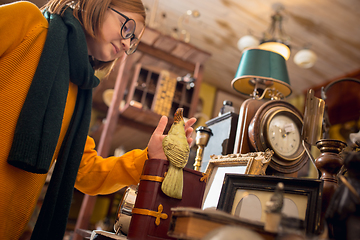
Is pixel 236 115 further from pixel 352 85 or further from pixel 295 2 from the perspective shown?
pixel 352 85

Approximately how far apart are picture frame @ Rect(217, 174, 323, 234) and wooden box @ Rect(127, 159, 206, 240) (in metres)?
0.12

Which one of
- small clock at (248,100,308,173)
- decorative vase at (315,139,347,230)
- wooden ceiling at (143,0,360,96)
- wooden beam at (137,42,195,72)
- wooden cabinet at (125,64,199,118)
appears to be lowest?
decorative vase at (315,139,347,230)

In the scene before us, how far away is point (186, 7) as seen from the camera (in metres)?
4.36

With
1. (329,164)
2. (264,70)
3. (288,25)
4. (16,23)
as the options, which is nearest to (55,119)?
(16,23)

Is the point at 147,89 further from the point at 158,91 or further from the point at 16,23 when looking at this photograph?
the point at 16,23

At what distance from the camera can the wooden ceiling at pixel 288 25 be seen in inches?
156

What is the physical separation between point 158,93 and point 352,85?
3.49 m

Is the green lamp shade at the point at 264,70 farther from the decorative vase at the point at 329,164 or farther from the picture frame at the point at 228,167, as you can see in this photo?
the decorative vase at the point at 329,164

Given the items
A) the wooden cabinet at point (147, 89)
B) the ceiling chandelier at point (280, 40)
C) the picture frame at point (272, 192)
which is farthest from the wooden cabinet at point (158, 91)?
the picture frame at point (272, 192)

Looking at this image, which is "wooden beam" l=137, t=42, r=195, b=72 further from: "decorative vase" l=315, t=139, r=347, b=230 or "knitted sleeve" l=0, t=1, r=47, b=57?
"decorative vase" l=315, t=139, r=347, b=230

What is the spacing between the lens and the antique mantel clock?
3.78 feet

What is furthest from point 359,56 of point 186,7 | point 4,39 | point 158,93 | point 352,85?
point 4,39

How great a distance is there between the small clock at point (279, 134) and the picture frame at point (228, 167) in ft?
0.48

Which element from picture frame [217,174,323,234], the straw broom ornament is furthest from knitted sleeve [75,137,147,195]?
picture frame [217,174,323,234]
